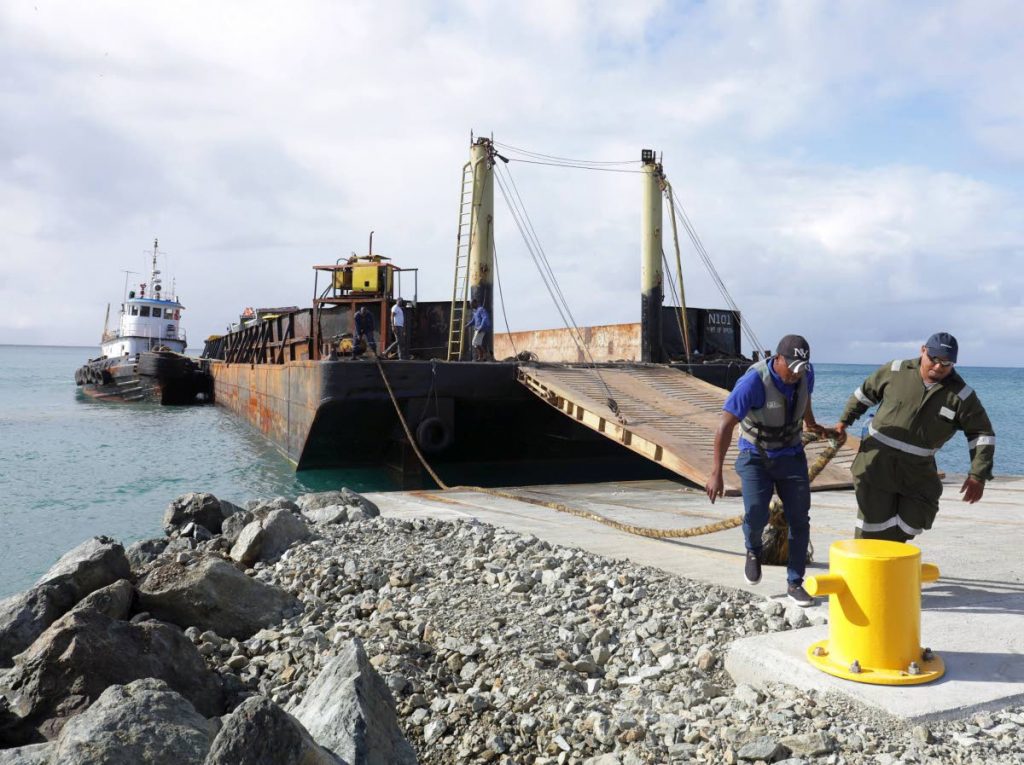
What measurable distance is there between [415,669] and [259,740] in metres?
1.36

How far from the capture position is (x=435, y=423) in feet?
41.7

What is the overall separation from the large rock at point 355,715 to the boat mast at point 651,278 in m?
12.8

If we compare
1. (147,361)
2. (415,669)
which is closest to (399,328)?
(415,669)

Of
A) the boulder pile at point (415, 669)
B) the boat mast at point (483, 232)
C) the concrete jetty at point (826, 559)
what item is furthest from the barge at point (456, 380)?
the boulder pile at point (415, 669)

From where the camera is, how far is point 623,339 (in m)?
17.9

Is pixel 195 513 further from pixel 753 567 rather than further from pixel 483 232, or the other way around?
pixel 483 232

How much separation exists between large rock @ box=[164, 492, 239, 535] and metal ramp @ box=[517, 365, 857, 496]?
15.2ft

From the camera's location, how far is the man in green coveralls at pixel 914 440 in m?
4.00

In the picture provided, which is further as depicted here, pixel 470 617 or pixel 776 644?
pixel 470 617

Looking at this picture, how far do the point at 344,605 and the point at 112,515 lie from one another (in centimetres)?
843

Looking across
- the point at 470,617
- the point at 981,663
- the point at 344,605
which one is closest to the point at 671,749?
the point at 981,663

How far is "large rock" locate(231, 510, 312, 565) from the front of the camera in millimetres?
6531

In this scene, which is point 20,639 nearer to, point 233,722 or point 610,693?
point 233,722

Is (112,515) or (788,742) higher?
(788,742)
